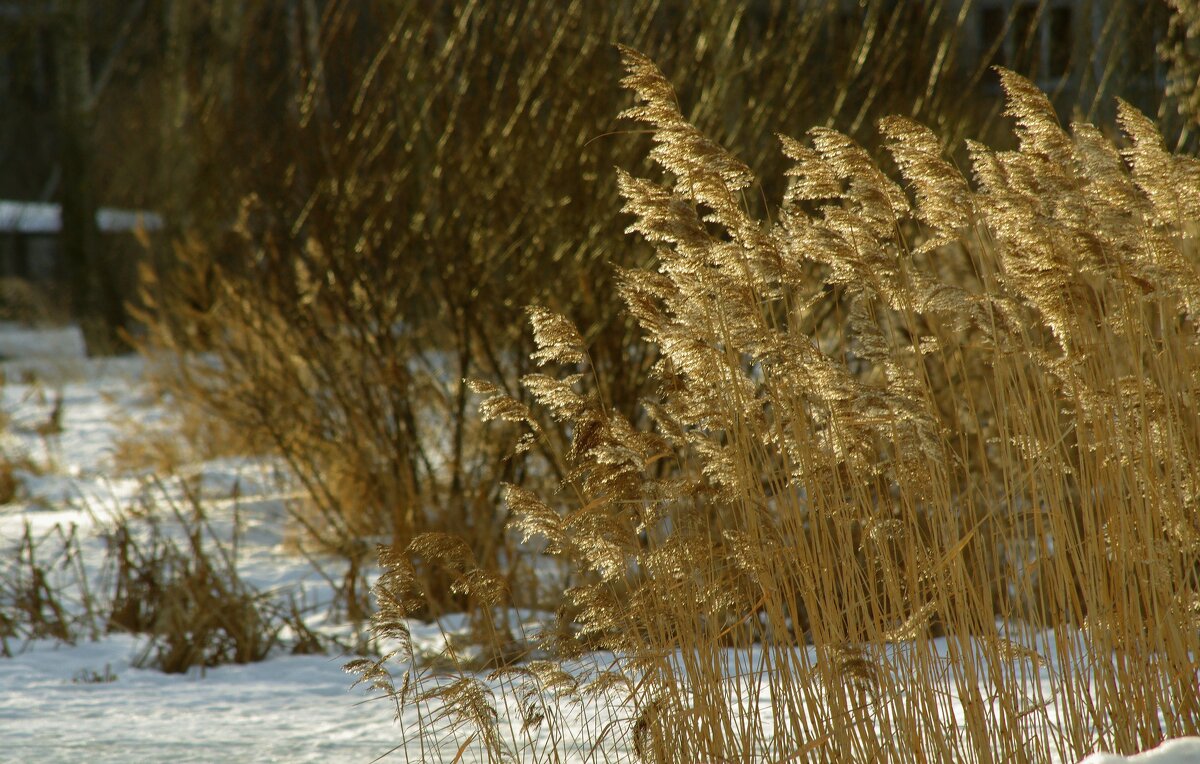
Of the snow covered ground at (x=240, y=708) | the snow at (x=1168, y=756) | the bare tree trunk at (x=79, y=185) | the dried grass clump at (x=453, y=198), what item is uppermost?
the bare tree trunk at (x=79, y=185)

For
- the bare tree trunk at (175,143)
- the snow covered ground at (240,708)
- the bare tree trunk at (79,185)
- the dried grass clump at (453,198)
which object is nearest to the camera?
the snow covered ground at (240,708)

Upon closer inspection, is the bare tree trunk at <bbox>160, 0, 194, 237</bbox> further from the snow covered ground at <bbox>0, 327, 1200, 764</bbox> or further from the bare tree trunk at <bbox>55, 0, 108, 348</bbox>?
the snow covered ground at <bbox>0, 327, 1200, 764</bbox>

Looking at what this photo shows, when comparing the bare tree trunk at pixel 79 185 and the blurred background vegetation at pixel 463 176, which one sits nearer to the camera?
the blurred background vegetation at pixel 463 176

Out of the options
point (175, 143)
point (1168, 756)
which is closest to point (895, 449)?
point (1168, 756)

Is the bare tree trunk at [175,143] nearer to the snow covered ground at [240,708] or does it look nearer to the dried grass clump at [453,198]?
the snow covered ground at [240,708]

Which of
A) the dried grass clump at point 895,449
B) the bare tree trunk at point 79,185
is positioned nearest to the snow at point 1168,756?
the dried grass clump at point 895,449

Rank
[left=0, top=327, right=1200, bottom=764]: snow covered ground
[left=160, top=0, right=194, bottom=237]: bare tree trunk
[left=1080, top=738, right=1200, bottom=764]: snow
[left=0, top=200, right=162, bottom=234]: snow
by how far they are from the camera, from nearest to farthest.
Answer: [left=1080, top=738, right=1200, bottom=764]: snow
[left=0, top=327, right=1200, bottom=764]: snow covered ground
[left=160, top=0, right=194, bottom=237]: bare tree trunk
[left=0, top=200, right=162, bottom=234]: snow

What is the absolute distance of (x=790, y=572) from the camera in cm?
243

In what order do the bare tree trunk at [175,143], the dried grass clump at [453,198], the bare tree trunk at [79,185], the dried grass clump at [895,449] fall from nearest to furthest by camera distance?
1. the dried grass clump at [895,449]
2. the dried grass clump at [453,198]
3. the bare tree trunk at [175,143]
4. the bare tree trunk at [79,185]

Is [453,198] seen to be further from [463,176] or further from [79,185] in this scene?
[79,185]

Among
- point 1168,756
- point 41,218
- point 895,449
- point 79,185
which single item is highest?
point 41,218

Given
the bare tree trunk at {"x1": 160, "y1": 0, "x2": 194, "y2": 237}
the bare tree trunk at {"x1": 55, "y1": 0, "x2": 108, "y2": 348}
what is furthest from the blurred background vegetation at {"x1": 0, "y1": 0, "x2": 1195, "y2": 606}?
the bare tree trunk at {"x1": 55, "y1": 0, "x2": 108, "y2": 348}

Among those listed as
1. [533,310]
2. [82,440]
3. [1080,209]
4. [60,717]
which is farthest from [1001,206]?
[82,440]

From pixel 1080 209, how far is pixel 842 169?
443 millimetres
